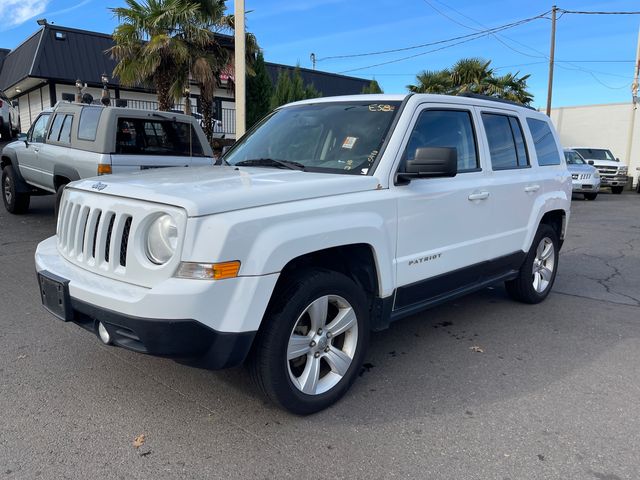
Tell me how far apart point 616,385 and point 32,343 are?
4.31m

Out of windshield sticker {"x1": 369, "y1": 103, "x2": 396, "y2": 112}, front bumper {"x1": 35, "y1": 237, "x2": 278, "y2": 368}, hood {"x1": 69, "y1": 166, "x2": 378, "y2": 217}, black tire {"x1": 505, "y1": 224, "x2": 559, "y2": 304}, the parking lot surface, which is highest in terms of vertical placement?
windshield sticker {"x1": 369, "y1": 103, "x2": 396, "y2": 112}

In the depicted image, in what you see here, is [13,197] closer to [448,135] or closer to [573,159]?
[448,135]

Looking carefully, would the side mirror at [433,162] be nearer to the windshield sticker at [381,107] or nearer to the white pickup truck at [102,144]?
the windshield sticker at [381,107]

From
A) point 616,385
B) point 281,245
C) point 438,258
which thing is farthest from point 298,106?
point 616,385

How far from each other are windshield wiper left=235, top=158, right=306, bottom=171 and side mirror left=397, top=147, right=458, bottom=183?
2.50ft

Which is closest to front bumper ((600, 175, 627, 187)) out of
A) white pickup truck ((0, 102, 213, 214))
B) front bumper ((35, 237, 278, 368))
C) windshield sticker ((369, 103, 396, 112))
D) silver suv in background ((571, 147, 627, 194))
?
silver suv in background ((571, 147, 627, 194))

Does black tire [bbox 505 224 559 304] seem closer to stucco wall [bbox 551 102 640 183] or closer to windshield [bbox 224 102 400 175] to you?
windshield [bbox 224 102 400 175]

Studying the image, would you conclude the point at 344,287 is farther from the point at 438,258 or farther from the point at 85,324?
the point at 85,324

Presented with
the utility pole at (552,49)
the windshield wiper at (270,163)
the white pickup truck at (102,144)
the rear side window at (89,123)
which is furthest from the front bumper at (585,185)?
the windshield wiper at (270,163)

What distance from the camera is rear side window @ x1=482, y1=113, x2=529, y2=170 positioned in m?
4.58

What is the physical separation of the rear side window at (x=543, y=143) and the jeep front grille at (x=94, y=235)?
4.02 metres

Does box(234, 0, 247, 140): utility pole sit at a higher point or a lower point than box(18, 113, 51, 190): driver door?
higher

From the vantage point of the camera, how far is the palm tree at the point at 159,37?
13.5 m

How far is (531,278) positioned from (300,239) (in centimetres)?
337
